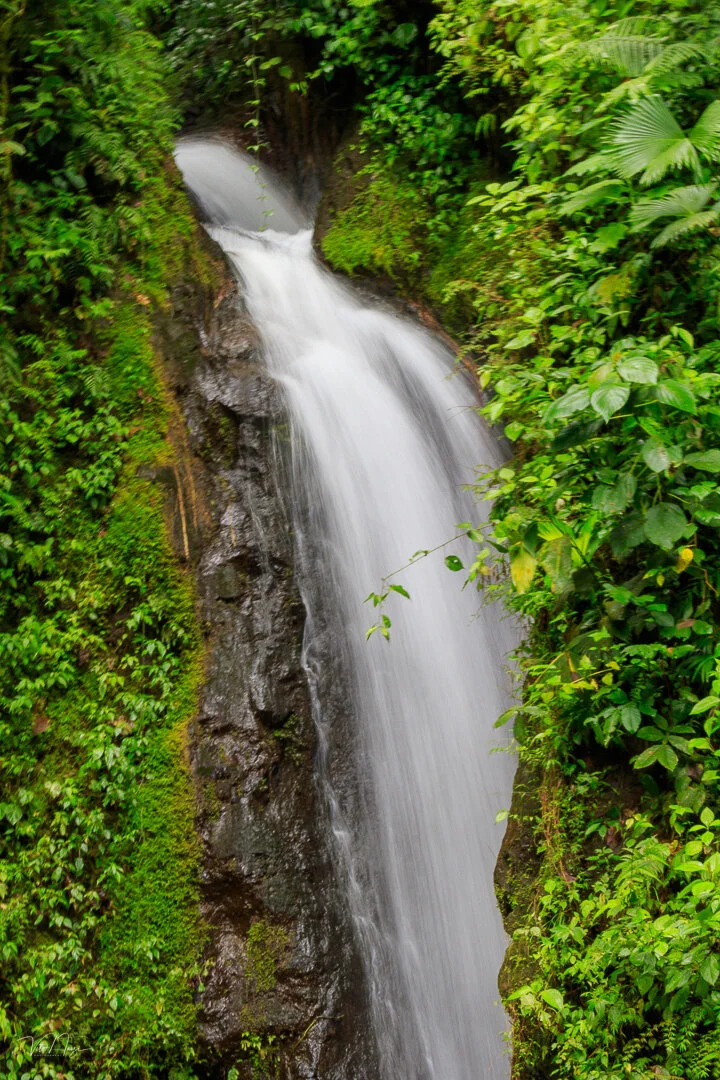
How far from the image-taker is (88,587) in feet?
15.2

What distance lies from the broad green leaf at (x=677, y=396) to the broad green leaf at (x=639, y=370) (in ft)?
0.21

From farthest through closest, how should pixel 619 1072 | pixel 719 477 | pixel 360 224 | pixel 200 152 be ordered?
1. pixel 200 152
2. pixel 360 224
3. pixel 719 477
4. pixel 619 1072

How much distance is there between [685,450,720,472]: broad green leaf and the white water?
2.46 meters

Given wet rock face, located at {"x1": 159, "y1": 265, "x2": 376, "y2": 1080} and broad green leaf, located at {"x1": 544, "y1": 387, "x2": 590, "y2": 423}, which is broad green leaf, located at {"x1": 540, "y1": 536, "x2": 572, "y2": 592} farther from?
wet rock face, located at {"x1": 159, "y1": 265, "x2": 376, "y2": 1080}

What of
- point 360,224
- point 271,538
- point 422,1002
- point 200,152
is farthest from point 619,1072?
point 200,152

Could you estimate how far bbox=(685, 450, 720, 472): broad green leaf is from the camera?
3014 millimetres

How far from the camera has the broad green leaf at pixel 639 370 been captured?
9.60 ft

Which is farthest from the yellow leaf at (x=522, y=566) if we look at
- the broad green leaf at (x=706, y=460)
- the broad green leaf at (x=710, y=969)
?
the broad green leaf at (x=710, y=969)

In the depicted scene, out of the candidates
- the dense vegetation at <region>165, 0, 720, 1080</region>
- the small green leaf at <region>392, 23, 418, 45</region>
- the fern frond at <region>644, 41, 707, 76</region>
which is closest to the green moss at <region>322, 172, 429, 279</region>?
the small green leaf at <region>392, 23, 418, 45</region>

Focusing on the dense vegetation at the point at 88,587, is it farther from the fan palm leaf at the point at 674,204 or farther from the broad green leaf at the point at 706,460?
the fan palm leaf at the point at 674,204

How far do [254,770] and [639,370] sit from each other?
277cm

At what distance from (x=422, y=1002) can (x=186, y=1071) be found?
123 centimetres

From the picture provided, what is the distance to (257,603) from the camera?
188 inches

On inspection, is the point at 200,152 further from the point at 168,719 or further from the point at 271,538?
the point at 168,719
